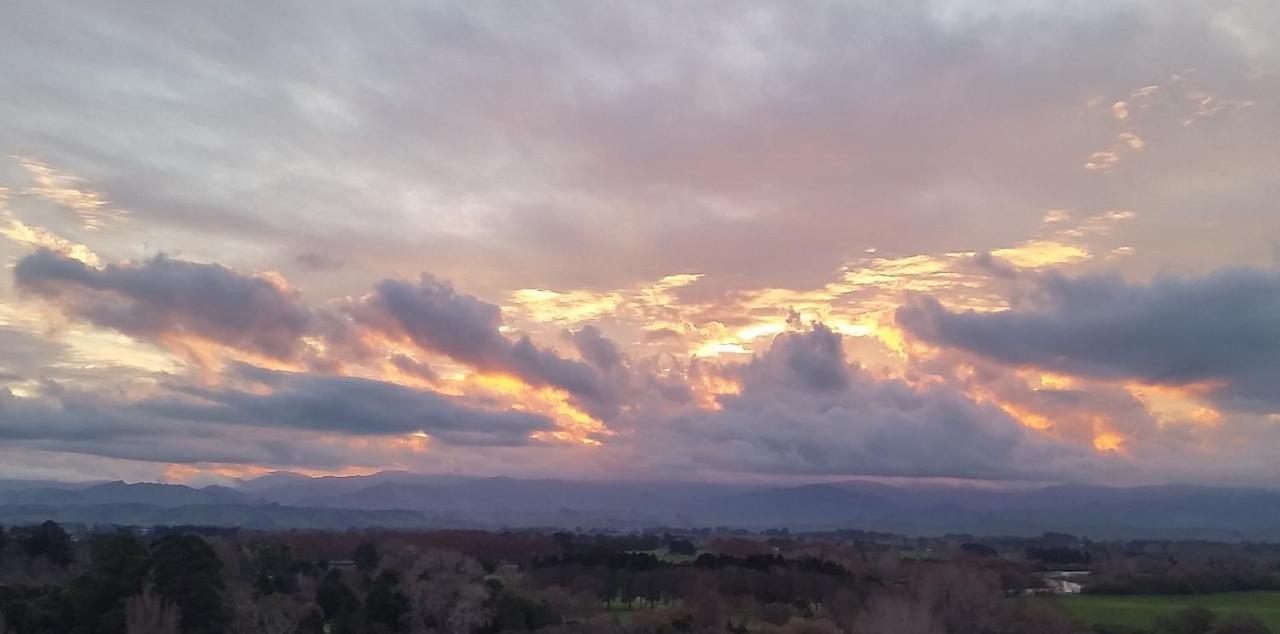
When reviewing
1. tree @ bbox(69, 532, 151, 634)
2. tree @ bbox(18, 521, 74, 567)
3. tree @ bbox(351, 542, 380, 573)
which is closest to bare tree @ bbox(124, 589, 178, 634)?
tree @ bbox(69, 532, 151, 634)

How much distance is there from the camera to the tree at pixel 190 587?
6066 cm

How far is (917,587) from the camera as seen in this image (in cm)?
8731

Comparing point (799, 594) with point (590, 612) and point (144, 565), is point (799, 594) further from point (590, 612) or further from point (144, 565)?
point (144, 565)

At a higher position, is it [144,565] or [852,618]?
[144,565]

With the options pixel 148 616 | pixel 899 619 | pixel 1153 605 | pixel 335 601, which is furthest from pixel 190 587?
pixel 1153 605

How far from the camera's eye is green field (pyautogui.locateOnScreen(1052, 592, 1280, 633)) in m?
88.9

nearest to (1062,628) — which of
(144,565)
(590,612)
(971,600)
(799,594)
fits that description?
(971,600)

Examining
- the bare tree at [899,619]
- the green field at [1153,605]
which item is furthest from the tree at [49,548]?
the green field at [1153,605]

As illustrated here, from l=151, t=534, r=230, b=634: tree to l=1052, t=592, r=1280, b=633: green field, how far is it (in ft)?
226

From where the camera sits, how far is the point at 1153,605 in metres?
103

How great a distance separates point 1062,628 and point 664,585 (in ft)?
134

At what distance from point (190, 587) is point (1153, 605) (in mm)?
91490

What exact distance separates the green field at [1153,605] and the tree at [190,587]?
226 ft

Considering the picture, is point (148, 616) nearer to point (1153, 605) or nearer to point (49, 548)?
point (49, 548)
